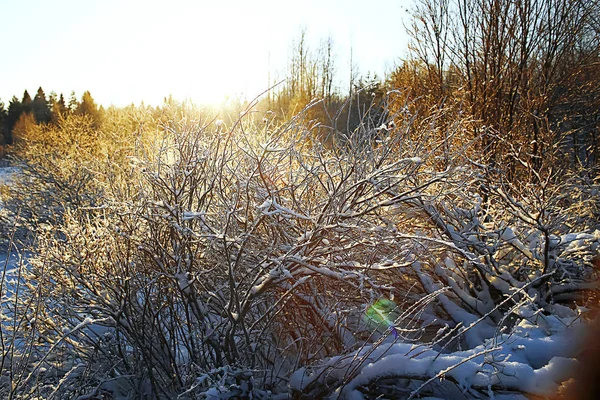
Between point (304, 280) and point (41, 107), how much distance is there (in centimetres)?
4705

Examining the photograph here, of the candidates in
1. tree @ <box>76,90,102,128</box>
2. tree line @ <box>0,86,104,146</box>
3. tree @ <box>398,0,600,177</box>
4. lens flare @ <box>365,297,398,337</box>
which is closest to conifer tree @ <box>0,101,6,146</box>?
tree line @ <box>0,86,104,146</box>

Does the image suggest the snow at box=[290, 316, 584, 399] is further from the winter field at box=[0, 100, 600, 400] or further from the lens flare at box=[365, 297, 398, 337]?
the lens flare at box=[365, 297, 398, 337]

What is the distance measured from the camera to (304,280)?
3.10 metres

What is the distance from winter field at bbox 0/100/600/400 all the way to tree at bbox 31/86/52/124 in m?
41.6

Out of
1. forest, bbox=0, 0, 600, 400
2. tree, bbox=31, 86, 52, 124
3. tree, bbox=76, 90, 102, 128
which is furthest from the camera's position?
tree, bbox=31, 86, 52, 124

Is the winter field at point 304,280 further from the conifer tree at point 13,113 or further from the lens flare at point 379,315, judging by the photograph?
the conifer tree at point 13,113

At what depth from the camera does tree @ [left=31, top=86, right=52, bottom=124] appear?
40688 mm

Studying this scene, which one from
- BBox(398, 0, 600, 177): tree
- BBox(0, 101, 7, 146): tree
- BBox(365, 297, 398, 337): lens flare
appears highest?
BBox(0, 101, 7, 146): tree

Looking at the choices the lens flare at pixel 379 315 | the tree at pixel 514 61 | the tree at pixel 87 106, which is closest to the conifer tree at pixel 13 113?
the tree at pixel 87 106

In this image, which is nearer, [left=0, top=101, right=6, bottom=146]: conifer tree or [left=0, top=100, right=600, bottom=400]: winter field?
[left=0, top=100, right=600, bottom=400]: winter field

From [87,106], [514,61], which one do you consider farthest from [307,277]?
[87,106]

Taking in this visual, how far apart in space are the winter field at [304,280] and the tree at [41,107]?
136ft

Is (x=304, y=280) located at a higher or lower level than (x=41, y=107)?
lower

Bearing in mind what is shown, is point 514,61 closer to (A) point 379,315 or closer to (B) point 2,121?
(A) point 379,315
